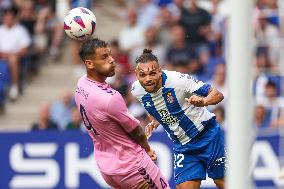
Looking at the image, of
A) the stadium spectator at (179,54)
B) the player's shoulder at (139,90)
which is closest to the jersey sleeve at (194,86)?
the player's shoulder at (139,90)

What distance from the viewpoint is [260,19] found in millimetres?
16422

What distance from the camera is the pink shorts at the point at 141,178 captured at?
912cm

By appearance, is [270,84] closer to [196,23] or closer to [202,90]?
[196,23]

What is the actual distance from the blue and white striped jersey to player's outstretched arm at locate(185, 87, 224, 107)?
267 millimetres

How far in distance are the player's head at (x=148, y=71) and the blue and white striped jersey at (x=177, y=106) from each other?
0.21 metres

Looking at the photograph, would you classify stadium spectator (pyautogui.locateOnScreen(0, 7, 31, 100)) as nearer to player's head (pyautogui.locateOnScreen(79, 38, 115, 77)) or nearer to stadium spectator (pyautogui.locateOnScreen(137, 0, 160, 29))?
stadium spectator (pyautogui.locateOnScreen(137, 0, 160, 29))

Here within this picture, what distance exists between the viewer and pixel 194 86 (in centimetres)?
962

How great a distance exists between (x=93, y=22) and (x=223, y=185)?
7.31 ft

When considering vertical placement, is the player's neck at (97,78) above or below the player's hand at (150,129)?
above

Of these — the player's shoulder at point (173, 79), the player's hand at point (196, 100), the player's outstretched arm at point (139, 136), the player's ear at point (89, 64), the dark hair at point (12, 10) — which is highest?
the dark hair at point (12, 10)

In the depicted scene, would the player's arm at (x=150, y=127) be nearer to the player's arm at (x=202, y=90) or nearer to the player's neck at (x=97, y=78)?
the player's arm at (x=202, y=90)

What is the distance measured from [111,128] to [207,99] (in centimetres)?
93

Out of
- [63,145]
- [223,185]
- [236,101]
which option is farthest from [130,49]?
[236,101]

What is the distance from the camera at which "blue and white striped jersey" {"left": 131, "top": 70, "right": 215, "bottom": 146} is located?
967 centimetres
